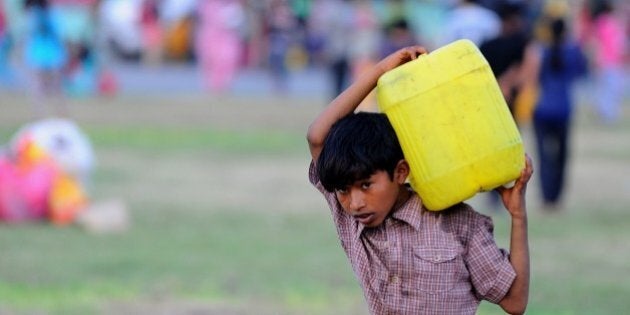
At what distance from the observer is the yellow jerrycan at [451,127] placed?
4086mm

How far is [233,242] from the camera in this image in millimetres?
10312

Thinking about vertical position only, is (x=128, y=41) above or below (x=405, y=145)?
above

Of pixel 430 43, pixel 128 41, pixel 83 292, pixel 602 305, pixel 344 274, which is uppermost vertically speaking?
pixel 128 41

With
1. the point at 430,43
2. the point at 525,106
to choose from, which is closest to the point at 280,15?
the point at 430,43

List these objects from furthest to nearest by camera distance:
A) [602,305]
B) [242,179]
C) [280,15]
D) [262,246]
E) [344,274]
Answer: [280,15] → [242,179] → [262,246] → [344,274] → [602,305]

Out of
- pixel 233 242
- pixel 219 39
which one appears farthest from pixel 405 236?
pixel 219 39

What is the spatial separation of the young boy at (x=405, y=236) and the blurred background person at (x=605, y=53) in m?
17.2

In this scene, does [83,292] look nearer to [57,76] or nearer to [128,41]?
[57,76]

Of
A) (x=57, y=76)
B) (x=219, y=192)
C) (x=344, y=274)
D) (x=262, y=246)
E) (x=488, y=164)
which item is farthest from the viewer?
(x=57, y=76)

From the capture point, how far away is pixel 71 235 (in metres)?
10.6

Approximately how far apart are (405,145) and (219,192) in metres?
9.15

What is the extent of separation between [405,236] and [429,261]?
0.34ft

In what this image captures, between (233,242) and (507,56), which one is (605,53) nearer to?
(507,56)

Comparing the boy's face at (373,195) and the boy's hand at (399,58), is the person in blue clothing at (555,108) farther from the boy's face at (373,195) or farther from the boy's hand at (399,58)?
the boy's face at (373,195)
